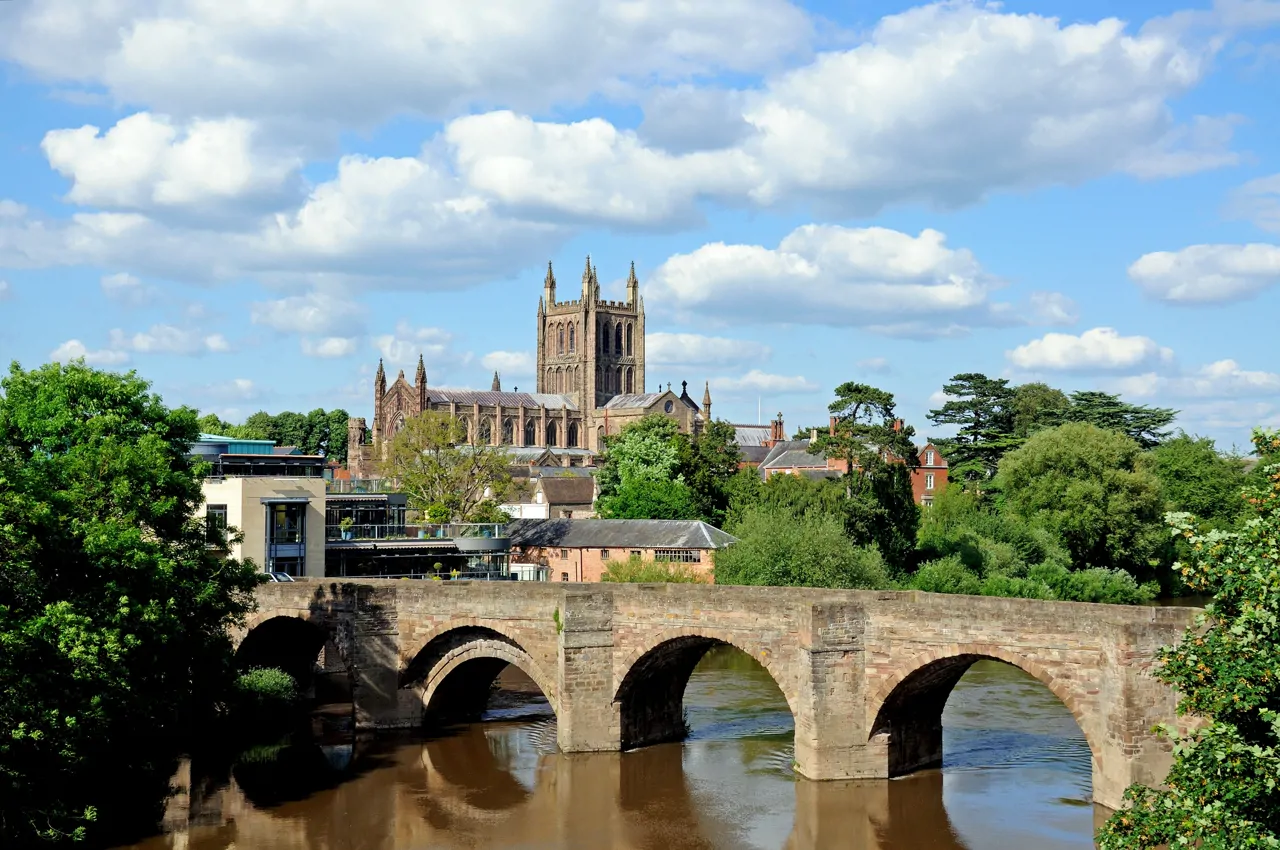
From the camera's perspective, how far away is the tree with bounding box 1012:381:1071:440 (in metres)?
94.4

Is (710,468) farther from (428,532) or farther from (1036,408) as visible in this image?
(1036,408)

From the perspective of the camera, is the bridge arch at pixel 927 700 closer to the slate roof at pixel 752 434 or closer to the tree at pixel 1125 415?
the tree at pixel 1125 415

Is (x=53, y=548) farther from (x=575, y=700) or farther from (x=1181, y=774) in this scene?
(x=1181, y=774)

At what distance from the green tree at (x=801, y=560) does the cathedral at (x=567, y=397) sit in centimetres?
8321

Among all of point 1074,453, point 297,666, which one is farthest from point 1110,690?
point 1074,453

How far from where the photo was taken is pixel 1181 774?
15.1 meters

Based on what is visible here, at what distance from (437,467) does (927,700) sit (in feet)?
114

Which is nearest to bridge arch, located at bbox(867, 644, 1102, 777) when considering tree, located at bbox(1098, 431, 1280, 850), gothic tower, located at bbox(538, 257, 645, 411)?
tree, located at bbox(1098, 431, 1280, 850)

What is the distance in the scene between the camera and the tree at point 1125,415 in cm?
9600

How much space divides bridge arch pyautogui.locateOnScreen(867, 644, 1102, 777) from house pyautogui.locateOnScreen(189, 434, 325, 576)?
2502 cm

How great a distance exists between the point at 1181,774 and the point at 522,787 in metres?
20.8

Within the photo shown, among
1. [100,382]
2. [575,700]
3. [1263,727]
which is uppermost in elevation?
[100,382]

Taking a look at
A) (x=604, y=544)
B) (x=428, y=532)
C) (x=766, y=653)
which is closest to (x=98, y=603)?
(x=766, y=653)

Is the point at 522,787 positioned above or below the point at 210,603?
below
